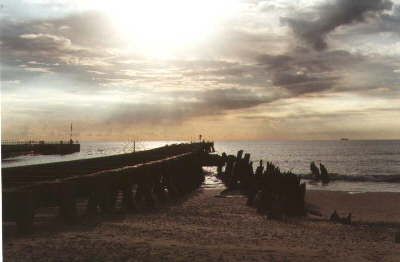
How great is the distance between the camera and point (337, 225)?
38.3ft

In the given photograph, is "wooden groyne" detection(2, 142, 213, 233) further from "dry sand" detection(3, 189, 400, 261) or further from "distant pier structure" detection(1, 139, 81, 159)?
"distant pier structure" detection(1, 139, 81, 159)

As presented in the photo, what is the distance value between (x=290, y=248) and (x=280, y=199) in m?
4.78

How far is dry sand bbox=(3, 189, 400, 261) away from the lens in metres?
6.25

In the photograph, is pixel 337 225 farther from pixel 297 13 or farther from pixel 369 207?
pixel 369 207

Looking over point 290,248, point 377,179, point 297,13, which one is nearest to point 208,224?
point 290,248

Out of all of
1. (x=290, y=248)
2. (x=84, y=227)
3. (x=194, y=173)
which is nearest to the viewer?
(x=290, y=248)

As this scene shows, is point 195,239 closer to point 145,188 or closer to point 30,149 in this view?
point 145,188

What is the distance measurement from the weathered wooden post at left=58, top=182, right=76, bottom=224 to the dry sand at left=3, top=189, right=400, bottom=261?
20 centimetres

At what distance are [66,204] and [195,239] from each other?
9.29 feet

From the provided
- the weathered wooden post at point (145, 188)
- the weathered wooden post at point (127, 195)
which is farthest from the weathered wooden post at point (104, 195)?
the weathered wooden post at point (145, 188)

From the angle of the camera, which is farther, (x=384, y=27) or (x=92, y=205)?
(x=92, y=205)

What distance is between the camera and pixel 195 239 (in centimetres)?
770

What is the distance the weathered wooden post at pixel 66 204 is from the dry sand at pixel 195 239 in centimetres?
20

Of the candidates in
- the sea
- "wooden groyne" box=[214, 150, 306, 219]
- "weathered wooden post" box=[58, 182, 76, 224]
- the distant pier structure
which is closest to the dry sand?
"weathered wooden post" box=[58, 182, 76, 224]
